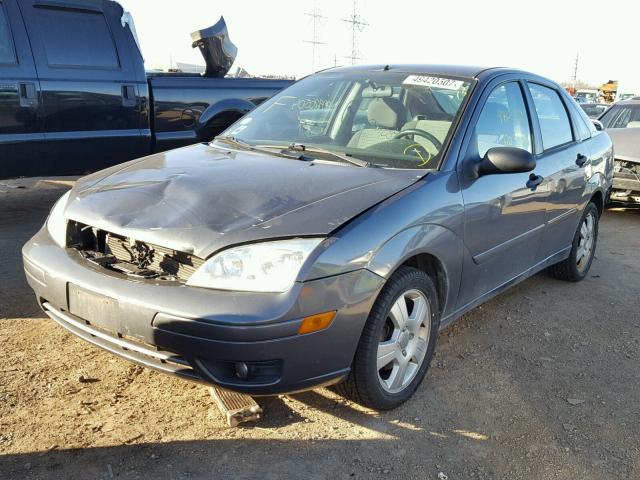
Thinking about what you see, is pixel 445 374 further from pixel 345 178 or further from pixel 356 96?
pixel 356 96

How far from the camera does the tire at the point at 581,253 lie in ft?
16.3

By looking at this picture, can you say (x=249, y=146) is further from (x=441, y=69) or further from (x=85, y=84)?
(x=85, y=84)

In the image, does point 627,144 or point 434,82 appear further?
point 627,144

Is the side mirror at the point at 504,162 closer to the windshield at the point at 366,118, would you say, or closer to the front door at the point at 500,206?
the front door at the point at 500,206

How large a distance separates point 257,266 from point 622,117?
8655 millimetres

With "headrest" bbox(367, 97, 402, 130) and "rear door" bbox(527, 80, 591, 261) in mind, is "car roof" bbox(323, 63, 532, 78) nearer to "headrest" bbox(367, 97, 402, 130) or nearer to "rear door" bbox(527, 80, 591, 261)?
"headrest" bbox(367, 97, 402, 130)

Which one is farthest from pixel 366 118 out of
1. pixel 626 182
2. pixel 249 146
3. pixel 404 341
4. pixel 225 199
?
pixel 626 182

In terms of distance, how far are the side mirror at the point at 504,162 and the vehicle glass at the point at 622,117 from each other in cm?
681

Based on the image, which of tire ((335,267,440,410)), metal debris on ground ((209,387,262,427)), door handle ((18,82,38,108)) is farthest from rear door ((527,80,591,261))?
door handle ((18,82,38,108))

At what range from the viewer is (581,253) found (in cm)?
513

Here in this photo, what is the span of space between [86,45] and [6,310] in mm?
2988

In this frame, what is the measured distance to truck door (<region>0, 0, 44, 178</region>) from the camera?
5.18 m

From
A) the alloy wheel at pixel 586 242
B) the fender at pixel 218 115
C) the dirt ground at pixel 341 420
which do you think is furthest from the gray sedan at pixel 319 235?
the fender at pixel 218 115

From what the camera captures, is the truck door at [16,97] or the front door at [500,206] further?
the truck door at [16,97]
